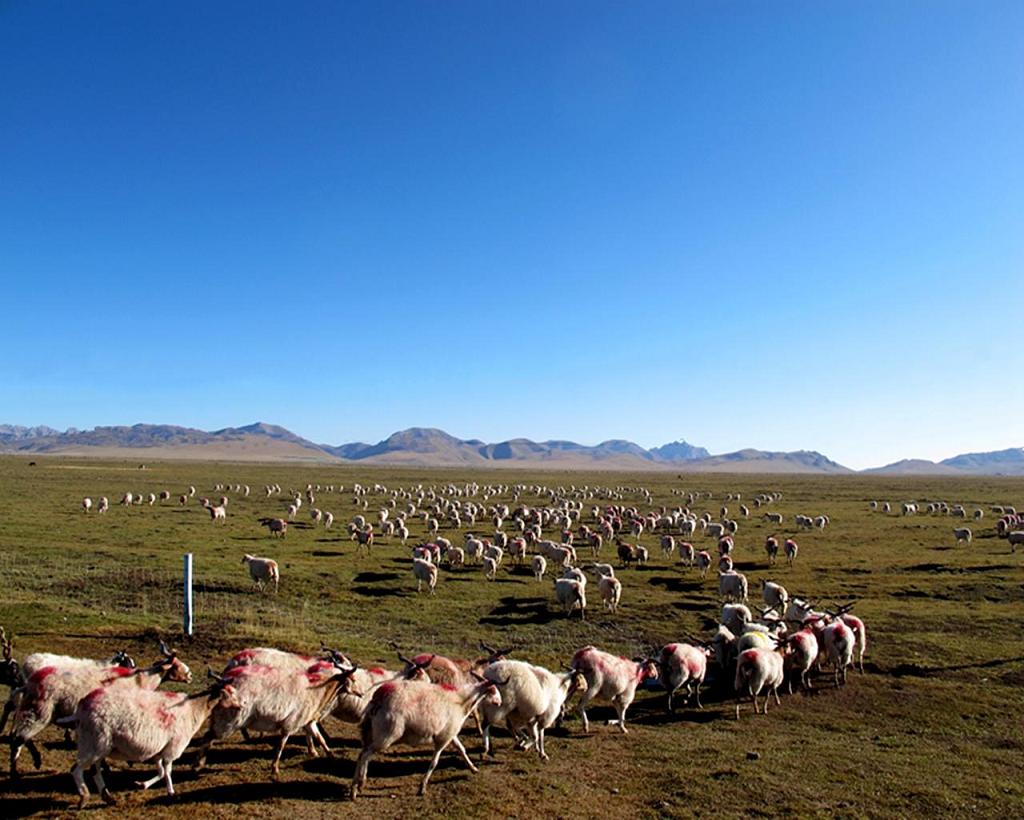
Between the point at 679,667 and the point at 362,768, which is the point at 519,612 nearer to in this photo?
the point at 679,667

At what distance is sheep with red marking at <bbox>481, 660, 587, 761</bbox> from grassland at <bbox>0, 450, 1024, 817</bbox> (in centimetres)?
41

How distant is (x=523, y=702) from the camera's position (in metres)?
10.4

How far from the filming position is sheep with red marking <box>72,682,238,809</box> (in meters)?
7.70

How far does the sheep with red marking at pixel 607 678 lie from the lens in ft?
39.1

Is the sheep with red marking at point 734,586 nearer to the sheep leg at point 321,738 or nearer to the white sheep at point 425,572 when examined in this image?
the white sheep at point 425,572

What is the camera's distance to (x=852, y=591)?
86.9 feet

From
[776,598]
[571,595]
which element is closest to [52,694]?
[571,595]

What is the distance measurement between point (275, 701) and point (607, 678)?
18.8 ft

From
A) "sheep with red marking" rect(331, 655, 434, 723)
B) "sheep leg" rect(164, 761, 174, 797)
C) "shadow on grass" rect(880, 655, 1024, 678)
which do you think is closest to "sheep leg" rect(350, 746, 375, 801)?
"sheep with red marking" rect(331, 655, 434, 723)

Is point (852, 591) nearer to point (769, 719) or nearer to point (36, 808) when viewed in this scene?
point (769, 719)

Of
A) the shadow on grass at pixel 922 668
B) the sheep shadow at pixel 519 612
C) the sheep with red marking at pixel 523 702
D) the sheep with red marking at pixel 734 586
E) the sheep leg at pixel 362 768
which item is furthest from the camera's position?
the sheep with red marking at pixel 734 586

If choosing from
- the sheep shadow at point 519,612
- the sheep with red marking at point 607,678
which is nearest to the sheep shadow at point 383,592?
the sheep shadow at point 519,612

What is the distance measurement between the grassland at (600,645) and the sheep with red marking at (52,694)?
54cm

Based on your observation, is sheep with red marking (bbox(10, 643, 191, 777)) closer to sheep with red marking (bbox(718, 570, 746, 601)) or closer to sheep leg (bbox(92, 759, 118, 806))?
sheep leg (bbox(92, 759, 118, 806))
